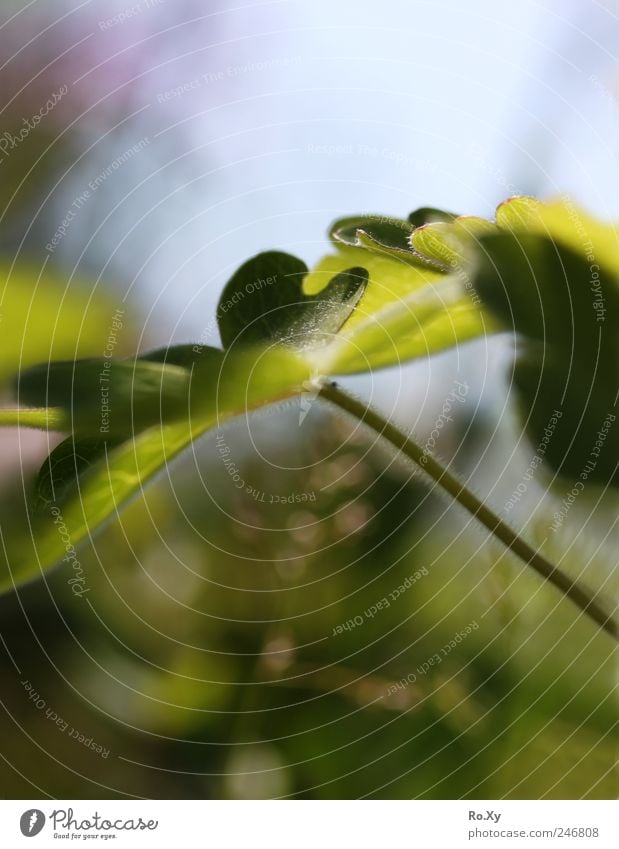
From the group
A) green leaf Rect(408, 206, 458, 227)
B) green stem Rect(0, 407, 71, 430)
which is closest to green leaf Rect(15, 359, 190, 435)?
green stem Rect(0, 407, 71, 430)

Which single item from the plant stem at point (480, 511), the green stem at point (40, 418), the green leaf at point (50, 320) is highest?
the green leaf at point (50, 320)

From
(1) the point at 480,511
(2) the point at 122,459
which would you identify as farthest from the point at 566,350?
(2) the point at 122,459

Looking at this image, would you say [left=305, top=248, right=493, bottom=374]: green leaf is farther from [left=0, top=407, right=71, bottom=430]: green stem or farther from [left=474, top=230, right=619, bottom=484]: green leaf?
[left=0, top=407, right=71, bottom=430]: green stem

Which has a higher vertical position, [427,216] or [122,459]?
[427,216]

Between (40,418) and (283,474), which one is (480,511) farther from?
(40,418)

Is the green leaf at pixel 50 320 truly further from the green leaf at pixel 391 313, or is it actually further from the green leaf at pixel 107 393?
the green leaf at pixel 391 313

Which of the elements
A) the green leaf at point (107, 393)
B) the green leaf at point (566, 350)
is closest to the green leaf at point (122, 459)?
the green leaf at point (107, 393)
